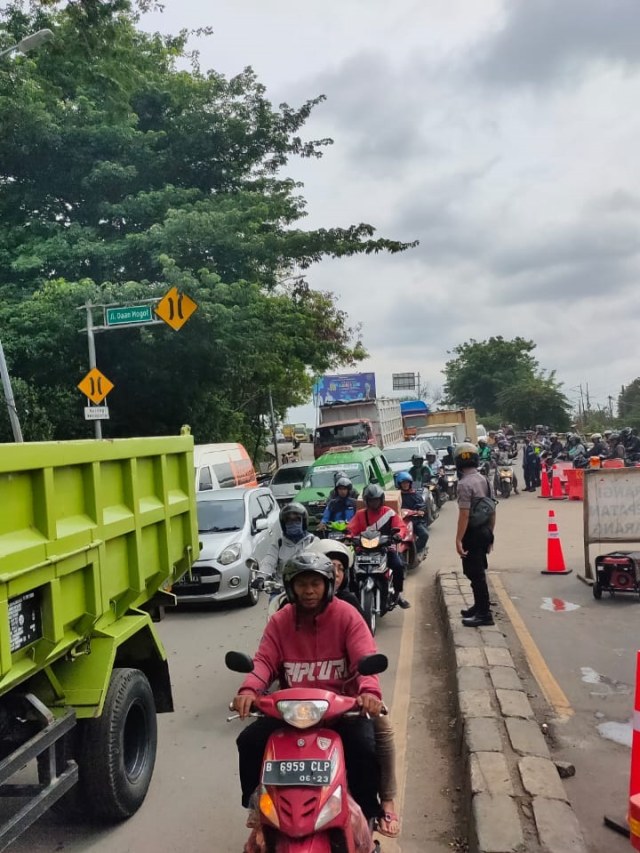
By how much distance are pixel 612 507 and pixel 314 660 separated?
757cm

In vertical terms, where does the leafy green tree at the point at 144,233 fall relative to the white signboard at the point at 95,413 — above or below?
above

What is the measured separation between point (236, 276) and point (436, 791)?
56.3 ft

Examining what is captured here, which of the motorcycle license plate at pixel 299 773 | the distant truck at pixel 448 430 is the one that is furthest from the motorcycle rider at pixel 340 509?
the distant truck at pixel 448 430

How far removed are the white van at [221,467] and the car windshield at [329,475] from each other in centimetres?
144

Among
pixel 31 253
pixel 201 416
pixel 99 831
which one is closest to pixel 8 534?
pixel 99 831

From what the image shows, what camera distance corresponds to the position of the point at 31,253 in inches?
731

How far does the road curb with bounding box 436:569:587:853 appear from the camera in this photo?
3.55 m

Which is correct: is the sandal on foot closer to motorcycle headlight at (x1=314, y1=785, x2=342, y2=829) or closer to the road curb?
the road curb

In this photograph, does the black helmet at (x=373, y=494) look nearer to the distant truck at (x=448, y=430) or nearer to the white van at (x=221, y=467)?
the white van at (x=221, y=467)

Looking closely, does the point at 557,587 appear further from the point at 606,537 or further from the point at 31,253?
the point at 31,253

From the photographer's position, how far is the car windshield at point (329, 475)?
582 inches

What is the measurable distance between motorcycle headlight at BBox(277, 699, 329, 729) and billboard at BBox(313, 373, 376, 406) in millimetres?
39548

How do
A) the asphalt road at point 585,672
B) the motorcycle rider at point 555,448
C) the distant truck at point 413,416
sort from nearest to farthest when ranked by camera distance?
the asphalt road at point 585,672, the motorcycle rider at point 555,448, the distant truck at point 413,416

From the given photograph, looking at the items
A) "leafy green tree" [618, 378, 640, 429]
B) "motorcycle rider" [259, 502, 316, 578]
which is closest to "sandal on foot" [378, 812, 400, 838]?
"motorcycle rider" [259, 502, 316, 578]
